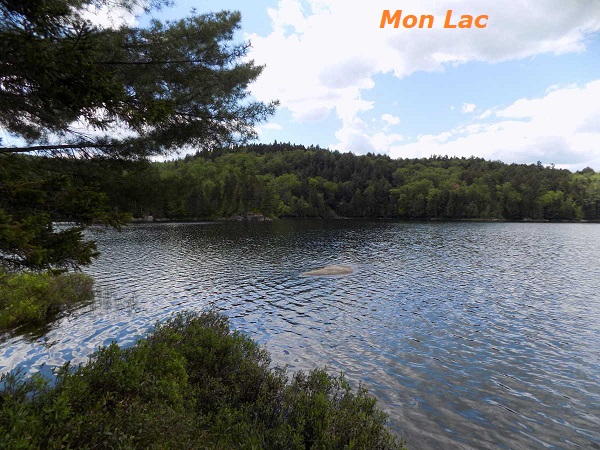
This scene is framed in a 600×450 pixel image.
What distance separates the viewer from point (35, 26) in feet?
18.6

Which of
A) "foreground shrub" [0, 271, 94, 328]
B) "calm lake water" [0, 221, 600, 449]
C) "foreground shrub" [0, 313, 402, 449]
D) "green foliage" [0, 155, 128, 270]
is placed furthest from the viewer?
"foreground shrub" [0, 271, 94, 328]

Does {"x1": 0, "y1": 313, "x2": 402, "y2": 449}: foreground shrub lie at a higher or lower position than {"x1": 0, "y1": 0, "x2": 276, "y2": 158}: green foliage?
lower

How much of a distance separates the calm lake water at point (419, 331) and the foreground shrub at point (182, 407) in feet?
10.3

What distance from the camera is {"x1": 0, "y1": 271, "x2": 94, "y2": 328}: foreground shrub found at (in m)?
17.2

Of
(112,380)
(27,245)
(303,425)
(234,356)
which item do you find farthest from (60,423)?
(234,356)

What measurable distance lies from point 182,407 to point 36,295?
57.2 ft

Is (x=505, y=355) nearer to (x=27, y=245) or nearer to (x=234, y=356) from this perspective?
(x=234, y=356)

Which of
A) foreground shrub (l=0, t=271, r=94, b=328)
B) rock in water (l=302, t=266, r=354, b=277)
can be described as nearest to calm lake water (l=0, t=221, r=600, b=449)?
foreground shrub (l=0, t=271, r=94, b=328)

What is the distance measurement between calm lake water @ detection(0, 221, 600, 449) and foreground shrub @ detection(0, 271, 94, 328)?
1.21 m

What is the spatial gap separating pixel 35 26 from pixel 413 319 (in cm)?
2148

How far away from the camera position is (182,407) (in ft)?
27.3

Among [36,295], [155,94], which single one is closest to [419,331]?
[155,94]

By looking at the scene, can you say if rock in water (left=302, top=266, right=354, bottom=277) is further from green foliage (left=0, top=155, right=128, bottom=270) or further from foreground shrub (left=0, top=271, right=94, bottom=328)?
green foliage (left=0, top=155, right=128, bottom=270)

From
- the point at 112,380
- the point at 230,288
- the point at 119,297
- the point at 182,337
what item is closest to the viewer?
the point at 112,380
